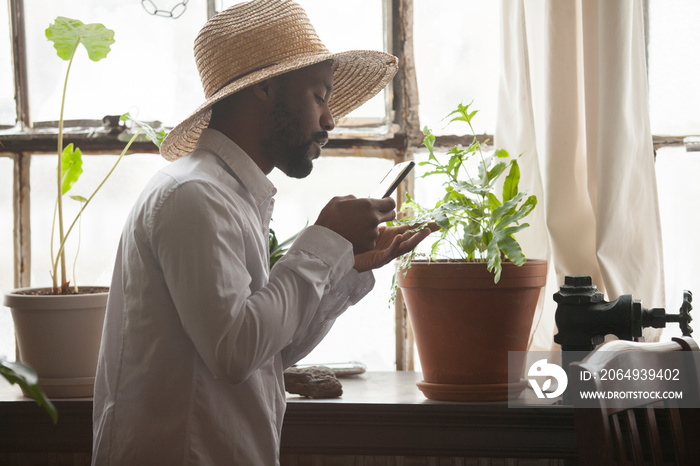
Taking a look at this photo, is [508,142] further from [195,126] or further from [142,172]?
[142,172]

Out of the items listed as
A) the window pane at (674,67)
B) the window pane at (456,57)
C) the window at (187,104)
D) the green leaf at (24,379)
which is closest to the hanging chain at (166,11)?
the window at (187,104)

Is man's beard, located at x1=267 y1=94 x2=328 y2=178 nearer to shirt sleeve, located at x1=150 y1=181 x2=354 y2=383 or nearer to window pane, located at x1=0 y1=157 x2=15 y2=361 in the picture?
shirt sleeve, located at x1=150 y1=181 x2=354 y2=383

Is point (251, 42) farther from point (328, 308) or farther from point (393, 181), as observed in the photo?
point (328, 308)

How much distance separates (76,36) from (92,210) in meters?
0.54

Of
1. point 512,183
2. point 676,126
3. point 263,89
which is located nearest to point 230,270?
point 263,89

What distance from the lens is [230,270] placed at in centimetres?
102

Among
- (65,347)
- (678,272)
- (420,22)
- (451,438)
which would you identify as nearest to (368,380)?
(451,438)

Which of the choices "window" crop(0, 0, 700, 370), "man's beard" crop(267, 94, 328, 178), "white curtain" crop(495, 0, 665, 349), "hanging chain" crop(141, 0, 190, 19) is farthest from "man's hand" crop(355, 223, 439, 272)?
"hanging chain" crop(141, 0, 190, 19)

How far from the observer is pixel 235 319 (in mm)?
1002

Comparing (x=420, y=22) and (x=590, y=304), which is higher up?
(x=420, y=22)

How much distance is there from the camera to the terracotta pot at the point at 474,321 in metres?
1.50

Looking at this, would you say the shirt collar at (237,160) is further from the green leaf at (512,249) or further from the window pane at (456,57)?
the window pane at (456,57)

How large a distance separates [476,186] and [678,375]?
0.68 metres

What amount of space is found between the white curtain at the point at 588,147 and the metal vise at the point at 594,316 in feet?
0.72
